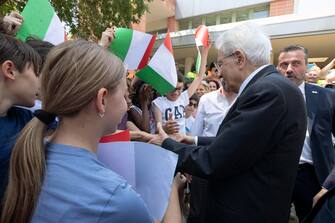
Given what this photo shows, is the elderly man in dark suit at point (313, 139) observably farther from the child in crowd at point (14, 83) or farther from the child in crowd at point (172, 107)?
the child in crowd at point (14, 83)

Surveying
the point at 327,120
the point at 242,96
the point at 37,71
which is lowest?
the point at 327,120

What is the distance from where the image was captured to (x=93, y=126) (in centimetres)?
104

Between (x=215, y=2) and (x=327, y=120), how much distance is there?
56.9 ft

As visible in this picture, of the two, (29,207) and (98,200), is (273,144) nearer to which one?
(98,200)

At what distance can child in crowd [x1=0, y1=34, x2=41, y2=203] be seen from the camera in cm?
137

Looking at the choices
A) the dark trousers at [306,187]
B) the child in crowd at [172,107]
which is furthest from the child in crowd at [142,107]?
the dark trousers at [306,187]

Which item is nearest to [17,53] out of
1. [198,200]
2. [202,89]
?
[198,200]

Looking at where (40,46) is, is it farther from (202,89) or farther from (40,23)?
(202,89)

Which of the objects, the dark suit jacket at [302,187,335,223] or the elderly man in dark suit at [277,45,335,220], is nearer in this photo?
the dark suit jacket at [302,187,335,223]

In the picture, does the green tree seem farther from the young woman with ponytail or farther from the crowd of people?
the young woman with ponytail

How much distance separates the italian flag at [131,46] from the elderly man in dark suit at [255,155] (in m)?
0.78

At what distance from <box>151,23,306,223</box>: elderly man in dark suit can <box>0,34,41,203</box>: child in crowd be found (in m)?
0.85

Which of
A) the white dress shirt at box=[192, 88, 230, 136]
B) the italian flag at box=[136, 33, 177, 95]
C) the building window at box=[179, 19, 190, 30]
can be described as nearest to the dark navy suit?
the white dress shirt at box=[192, 88, 230, 136]

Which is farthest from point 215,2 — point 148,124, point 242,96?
point 242,96
